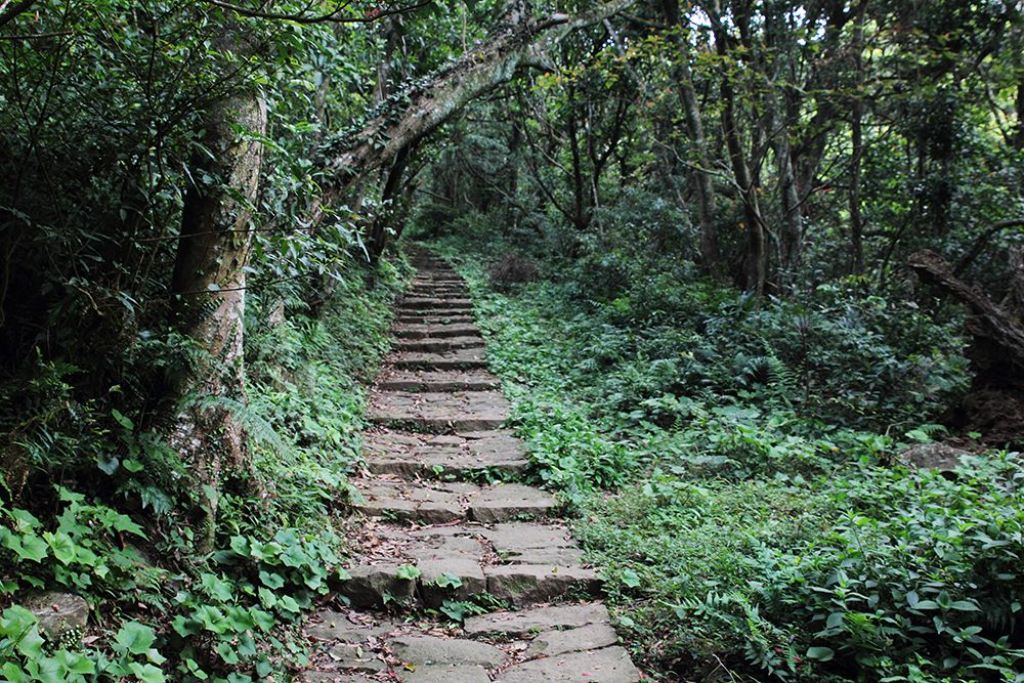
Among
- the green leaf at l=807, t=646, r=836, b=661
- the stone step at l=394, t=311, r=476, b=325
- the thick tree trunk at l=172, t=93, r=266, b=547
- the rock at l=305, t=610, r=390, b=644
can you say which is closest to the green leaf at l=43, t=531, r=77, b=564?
the thick tree trunk at l=172, t=93, r=266, b=547

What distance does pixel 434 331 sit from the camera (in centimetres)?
989

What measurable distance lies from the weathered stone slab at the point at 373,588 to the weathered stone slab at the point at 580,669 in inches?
35.5

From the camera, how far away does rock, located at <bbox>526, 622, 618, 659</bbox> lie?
333 centimetres

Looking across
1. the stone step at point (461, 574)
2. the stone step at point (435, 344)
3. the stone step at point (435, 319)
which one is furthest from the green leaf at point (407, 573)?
the stone step at point (435, 319)

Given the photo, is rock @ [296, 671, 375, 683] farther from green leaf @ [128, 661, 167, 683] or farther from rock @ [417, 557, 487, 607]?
green leaf @ [128, 661, 167, 683]

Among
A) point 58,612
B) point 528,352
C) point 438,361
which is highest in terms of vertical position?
point 528,352

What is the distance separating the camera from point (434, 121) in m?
6.15

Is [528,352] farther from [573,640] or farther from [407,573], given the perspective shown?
[573,640]

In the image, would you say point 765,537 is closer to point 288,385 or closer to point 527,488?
point 527,488

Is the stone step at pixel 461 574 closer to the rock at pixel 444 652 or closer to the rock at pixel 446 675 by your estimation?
the rock at pixel 444 652

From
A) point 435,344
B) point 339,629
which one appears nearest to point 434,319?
point 435,344

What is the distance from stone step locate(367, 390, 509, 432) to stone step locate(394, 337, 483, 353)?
60.9 inches

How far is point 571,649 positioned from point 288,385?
10.7ft

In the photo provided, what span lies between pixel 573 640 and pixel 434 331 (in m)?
6.91
